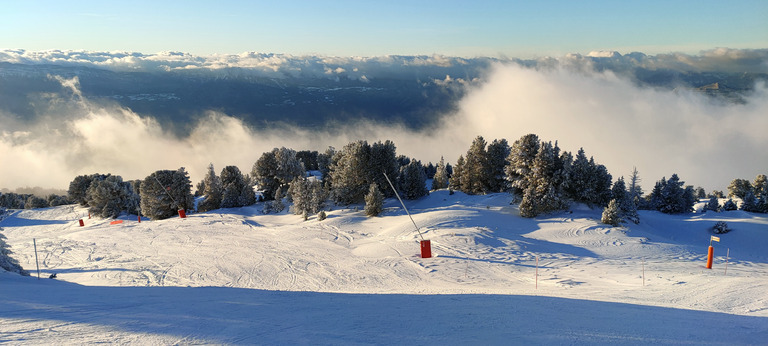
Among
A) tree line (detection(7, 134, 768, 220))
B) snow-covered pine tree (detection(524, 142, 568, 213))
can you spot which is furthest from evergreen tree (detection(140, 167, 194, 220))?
snow-covered pine tree (detection(524, 142, 568, 213))

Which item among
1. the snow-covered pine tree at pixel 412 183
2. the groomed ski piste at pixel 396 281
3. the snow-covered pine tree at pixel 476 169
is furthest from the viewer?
the snow-covered pine tree at pixel 476 169

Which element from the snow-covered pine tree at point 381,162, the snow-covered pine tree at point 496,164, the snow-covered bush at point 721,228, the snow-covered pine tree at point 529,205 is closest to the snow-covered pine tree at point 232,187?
the snow-covered pine tree at point 381,162

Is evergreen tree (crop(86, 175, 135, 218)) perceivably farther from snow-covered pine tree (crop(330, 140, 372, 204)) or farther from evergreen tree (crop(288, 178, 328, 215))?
snow-covered pine tree (crop(330, 140, 372, 204))

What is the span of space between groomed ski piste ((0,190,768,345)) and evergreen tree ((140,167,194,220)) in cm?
657

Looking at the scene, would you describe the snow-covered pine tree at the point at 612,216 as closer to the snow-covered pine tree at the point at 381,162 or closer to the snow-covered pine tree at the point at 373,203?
the snow-covered pine tree at the point at 373,203

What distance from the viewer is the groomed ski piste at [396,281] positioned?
8969 mm

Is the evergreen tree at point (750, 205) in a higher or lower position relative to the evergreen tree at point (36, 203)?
higher

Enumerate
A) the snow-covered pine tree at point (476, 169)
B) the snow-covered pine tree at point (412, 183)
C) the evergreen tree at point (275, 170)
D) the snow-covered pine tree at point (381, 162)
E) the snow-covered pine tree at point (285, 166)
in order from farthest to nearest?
the evergreen tree at point (275, 170)
the snow-covered pine tree at point (285, 166)
the snow-covered pine tree at point (476, 169)
the snow-covered pine tree at point (412, 183)
the snow-covered pine tree at point (381, 162)

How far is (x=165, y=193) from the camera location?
47.5 metres

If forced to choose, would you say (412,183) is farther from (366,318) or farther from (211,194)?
(366,318)

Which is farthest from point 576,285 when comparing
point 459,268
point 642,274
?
point 459,268

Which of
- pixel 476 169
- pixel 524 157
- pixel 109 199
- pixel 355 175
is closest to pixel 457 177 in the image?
pixel 476 169

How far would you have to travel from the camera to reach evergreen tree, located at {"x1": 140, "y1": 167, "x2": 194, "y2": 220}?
4709 centimetres

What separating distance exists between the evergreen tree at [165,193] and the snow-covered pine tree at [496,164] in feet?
113
